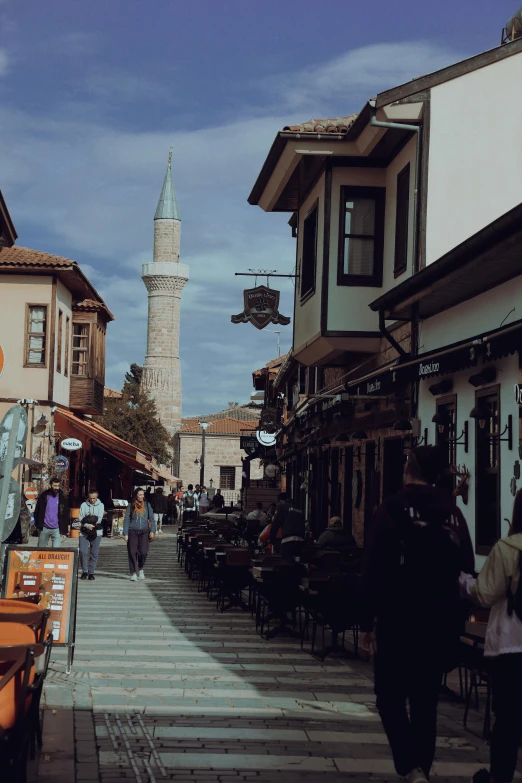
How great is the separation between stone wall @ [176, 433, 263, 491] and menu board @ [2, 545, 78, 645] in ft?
264

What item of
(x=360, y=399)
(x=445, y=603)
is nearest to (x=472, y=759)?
(x=445, y=603)

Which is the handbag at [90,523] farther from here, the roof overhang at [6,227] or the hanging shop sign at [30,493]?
the hanging shop sign at [30,493]

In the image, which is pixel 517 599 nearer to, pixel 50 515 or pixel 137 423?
pixel 50 515

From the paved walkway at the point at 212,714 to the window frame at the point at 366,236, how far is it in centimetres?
646

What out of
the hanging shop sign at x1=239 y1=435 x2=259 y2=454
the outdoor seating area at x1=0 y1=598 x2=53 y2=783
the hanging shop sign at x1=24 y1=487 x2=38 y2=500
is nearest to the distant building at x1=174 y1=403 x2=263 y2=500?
the hanging shop sign at x1=239 y1=435 x2=259 y2=454

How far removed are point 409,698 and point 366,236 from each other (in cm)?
1304

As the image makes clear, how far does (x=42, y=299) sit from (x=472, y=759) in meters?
29.8

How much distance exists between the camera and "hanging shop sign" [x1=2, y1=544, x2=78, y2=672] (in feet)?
33.6

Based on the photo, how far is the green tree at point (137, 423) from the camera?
71.1 metres

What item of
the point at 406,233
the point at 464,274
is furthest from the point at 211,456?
the point at 464,274

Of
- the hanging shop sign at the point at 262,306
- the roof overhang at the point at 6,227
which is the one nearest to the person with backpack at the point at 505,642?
the roof overhang at the point at 6,227

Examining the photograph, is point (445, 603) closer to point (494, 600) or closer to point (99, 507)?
point (494, 600)

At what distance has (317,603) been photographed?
11.9m

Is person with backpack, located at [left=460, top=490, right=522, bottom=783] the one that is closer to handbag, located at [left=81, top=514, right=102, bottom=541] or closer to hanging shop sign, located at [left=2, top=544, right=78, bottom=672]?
hanging shop sign, located at [left=2, top=544, right=78, bottom=672]
